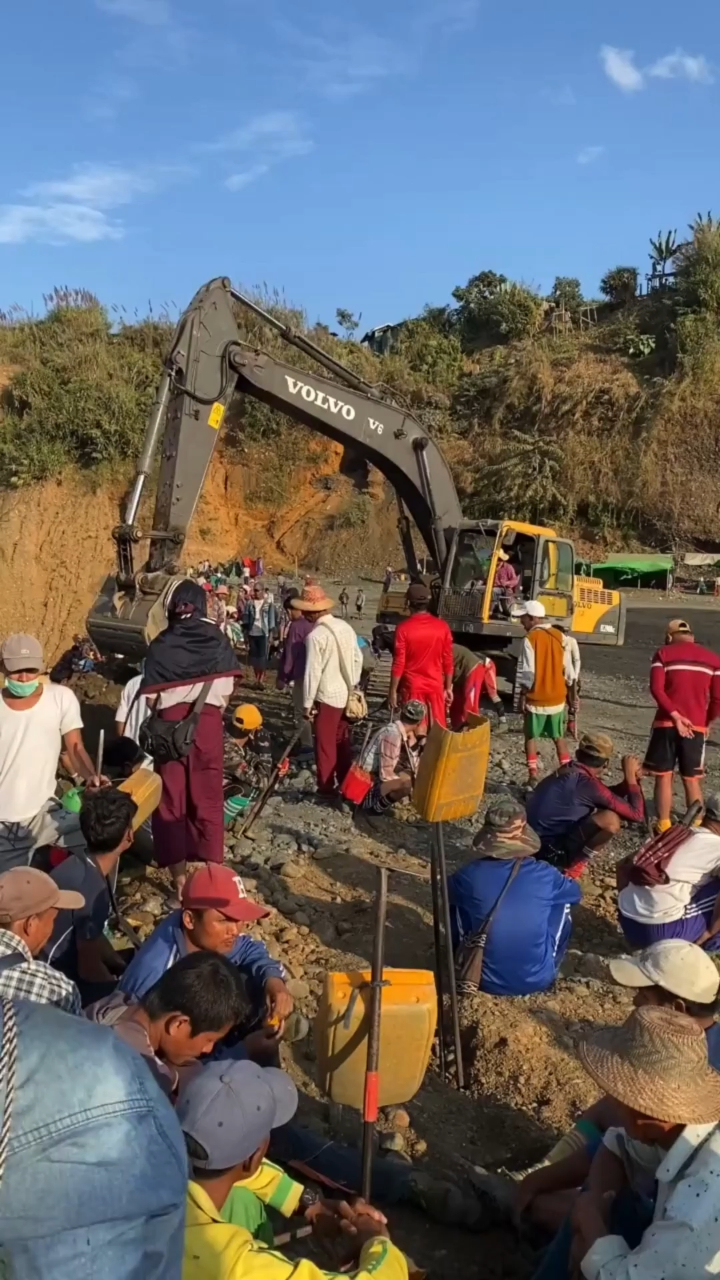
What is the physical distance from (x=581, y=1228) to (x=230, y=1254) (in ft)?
3.27

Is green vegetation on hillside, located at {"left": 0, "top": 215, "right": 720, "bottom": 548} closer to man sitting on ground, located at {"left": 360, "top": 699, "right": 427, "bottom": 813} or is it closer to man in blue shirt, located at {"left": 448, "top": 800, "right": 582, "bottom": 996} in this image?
man sitting on ground, located at {"left": 360, "top": 699, "right": 427, "bottom": 813}

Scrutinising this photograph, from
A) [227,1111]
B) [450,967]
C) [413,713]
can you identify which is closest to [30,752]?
[450,967]

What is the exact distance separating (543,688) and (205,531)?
19.3 metres

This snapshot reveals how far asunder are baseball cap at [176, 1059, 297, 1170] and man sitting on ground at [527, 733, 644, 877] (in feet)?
11.8

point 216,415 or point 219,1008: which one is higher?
point 216,415

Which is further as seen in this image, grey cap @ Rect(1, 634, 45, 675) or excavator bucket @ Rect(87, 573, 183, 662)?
excavator bucket @ Rect(87, 573, 183, 662)

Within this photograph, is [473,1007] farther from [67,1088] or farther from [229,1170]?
[67,1088]

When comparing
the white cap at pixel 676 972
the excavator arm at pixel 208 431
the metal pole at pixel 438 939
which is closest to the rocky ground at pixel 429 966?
the metal pole at pixel 438 939

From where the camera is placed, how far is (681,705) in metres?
6.43

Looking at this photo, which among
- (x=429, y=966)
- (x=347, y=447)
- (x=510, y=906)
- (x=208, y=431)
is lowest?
(x=429, y=966)

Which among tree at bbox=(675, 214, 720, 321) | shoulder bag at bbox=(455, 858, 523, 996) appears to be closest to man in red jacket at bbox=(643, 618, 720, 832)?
shoulder bag at bbox=(455, 858, 523, 996)

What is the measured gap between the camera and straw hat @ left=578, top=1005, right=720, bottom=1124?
6.95ft

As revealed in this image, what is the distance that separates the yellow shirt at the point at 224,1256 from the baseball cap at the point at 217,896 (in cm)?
124

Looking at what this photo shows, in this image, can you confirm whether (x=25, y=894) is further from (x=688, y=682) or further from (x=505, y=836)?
(x=688, y=682)
